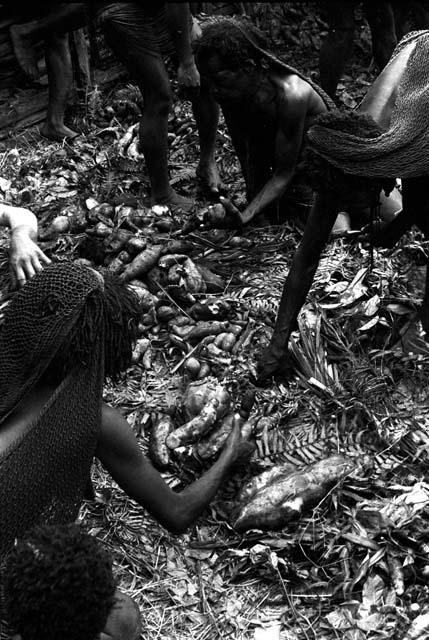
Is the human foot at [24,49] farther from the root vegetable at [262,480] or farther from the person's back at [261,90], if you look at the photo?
the root vegetable at [262,480]

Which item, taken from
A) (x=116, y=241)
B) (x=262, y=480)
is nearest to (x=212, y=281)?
(x=116, y=241)

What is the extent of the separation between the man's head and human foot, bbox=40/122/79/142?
1871 mm

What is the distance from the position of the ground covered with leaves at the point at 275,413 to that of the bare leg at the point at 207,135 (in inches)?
5.2

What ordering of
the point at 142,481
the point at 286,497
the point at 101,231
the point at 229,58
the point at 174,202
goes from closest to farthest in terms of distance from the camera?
the point at 142,481 → the point at 286,497 → the point at 229,58 → the point at 101,231 → the point at 174,202

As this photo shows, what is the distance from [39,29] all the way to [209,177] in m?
1.95

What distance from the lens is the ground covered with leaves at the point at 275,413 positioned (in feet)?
10.3

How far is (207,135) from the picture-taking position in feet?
17.8

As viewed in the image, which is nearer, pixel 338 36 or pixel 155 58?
pixel 155 58

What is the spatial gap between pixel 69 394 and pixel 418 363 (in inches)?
74.2

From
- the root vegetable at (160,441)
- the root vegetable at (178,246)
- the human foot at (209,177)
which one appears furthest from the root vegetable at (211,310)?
the human foot at (209,177)

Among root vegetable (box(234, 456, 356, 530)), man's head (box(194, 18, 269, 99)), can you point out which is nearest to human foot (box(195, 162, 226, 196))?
man's head (box(194, 18, 269, 99))

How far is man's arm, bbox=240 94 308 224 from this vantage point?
4.64 m

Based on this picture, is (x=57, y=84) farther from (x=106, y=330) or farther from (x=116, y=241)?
(x=106, y=330)

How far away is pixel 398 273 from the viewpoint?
14.4 feet
